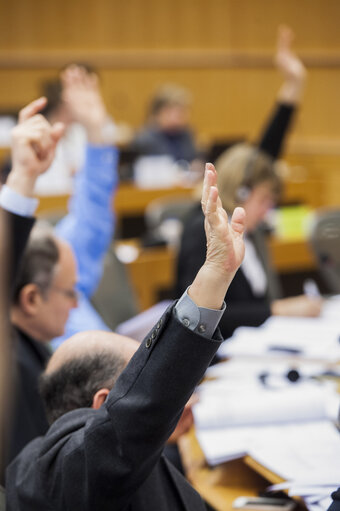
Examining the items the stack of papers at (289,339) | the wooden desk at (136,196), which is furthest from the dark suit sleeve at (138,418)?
the wooden desk at (136,196)

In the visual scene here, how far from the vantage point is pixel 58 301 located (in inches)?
78.4

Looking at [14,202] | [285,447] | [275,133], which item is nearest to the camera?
[14,202]

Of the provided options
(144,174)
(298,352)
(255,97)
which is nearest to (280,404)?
(298,352)

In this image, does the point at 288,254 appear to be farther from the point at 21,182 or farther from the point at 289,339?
the point at 21,182

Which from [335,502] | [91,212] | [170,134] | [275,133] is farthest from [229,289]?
[170,134]

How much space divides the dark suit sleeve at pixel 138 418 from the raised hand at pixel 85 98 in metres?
1.67

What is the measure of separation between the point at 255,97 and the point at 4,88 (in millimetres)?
2744

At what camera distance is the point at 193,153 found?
7105 millimetres

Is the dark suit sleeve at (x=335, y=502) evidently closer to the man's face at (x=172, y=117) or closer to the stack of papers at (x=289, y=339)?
the stack of papers at (x=289, y=339)

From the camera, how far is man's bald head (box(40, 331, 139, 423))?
1.32m

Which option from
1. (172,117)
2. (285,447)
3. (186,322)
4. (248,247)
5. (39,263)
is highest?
(186,322)

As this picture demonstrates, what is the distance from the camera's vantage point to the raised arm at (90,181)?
267cm

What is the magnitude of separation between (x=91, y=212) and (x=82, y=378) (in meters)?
1.42

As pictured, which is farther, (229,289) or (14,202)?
(229,289)
